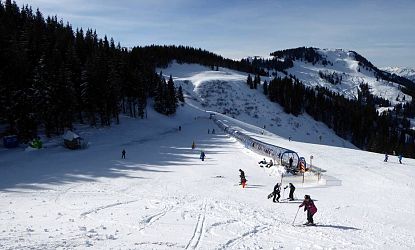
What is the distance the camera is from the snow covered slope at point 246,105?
123100 mm

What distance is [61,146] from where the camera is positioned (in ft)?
163

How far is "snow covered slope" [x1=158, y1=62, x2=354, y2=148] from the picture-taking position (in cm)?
12310

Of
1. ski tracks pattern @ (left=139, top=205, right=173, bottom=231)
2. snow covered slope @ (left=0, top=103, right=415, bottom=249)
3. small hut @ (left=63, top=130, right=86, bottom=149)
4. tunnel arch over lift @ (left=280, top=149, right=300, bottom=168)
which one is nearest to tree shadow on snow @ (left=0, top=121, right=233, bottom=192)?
snow covered slope @ (left=0, top=103, right=415, bottom=249)

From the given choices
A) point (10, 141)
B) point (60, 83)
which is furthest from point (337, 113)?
point (10, 141)

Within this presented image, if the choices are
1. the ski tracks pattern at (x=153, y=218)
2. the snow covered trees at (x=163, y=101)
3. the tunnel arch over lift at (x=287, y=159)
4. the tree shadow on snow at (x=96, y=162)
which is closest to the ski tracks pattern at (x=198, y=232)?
the ski tracks pattern at (x=153, y=218)

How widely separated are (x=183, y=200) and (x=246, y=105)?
116m

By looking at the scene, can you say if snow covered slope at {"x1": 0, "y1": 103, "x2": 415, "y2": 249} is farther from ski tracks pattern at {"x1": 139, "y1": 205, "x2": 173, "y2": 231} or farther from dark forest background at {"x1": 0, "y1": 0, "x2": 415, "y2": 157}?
dark forest background at {"x1": 0, "y1": 0, "x2": 415, "y2": 157}

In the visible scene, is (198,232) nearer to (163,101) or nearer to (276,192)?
(276,192)

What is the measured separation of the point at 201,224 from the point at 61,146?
120ft

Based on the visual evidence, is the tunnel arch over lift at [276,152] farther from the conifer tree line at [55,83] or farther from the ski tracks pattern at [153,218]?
the conifer tree line at [55,83]

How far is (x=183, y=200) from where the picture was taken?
25078 mm

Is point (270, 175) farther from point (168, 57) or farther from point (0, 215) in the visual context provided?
point (168, 57)

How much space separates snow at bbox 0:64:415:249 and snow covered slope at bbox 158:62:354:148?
67.8 meters

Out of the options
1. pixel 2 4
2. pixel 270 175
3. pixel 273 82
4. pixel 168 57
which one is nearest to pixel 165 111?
pixel 2 4
